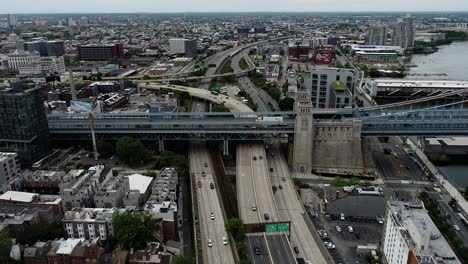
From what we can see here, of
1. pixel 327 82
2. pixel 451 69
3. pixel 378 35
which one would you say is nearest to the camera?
pixel 327 82

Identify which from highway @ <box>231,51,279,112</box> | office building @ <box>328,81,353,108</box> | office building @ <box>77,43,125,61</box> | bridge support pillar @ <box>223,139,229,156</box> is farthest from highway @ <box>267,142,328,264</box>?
office building @ <box>77,43,125,61</box>

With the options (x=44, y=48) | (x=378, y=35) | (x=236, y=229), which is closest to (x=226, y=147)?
(x=236, y=229)

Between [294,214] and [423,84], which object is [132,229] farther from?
[423,84]

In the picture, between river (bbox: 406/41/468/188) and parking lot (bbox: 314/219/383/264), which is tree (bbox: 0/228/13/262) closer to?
parking lot (bbox: 314/219/383/264)

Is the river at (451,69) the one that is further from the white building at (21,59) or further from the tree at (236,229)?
the white building at (21,59)

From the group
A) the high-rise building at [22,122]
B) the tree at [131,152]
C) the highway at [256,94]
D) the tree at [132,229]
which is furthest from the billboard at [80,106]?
the tree at [132,229]

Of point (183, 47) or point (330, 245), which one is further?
point (183, 47)
